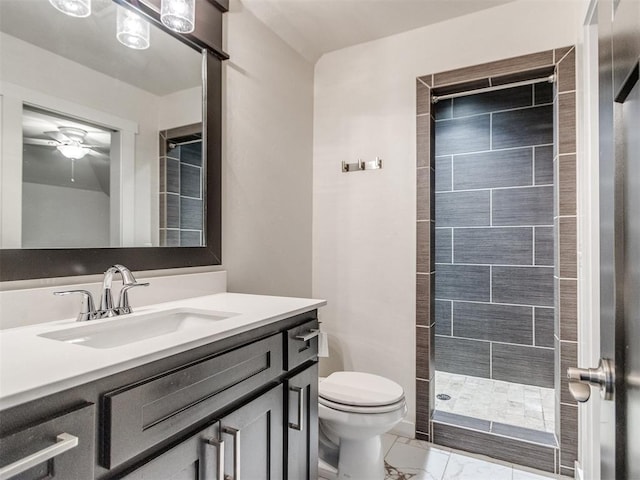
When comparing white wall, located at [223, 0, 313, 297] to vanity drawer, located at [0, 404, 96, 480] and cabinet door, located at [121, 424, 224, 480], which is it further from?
A: vanity drawer, located at [0, 404, 96, 480]

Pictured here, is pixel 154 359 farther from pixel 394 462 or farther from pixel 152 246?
pixel 394 462

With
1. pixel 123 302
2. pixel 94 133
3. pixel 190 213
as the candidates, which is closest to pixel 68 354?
pixel 123 302

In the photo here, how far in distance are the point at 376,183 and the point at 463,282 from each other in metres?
1.27

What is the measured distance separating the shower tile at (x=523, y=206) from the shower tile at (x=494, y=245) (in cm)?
7

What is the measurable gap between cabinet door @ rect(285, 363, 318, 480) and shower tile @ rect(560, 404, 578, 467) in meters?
1.27

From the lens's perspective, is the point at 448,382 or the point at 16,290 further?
the point at 448,382

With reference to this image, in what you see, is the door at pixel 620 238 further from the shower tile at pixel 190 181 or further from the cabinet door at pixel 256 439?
the shower tile at pixel 190 181

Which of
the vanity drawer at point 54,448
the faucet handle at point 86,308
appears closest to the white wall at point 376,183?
the faucet handle at point 86,308

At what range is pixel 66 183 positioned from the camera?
3.87 feet

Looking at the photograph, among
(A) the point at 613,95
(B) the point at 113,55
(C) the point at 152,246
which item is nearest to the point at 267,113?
(B) the point at 113,55

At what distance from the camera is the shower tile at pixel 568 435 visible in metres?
1.79

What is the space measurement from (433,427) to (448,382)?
880 millimetres

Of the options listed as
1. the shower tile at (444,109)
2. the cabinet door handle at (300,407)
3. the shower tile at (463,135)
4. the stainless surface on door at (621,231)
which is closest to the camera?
the stainless surface on door at (621,231)

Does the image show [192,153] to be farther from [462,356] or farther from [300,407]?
[462,356]
